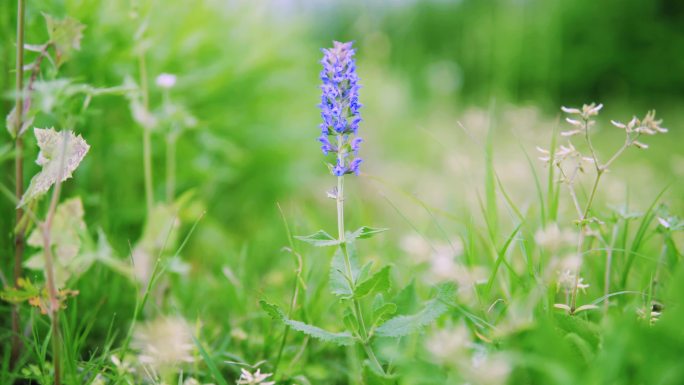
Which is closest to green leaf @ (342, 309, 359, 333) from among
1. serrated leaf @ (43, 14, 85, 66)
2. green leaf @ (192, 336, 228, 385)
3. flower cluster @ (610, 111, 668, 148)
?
green leaf @ (192, 336, 228, 385)

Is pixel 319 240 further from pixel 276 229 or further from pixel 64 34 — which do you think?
pixel 276 229

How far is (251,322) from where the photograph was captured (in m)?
1.58

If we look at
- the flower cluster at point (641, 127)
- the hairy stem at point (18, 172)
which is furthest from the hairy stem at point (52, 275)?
the flower cluster at point (641, 127)

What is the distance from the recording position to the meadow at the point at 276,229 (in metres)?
1.06

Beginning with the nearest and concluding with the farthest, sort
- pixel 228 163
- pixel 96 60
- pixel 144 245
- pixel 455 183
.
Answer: pixel 144 245 < pixel 96 60 < pixel 228 163 < pixel 455 183

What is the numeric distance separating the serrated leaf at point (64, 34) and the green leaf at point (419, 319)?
864 mm

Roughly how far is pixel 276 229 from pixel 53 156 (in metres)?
1.34

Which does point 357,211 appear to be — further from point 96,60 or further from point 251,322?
point 96,60

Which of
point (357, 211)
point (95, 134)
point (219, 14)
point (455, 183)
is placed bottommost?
point (455, 183)

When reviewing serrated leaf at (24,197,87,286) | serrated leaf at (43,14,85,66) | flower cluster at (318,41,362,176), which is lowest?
serrated leaf at (24,197,87,286)

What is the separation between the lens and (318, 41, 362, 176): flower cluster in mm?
1115

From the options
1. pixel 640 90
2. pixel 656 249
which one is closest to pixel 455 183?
pixel 656 249

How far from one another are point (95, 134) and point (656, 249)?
6.26 feet

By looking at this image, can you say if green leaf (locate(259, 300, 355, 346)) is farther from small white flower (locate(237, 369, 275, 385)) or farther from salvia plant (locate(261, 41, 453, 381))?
small white flower (locate(237, 369, 275, 385))
